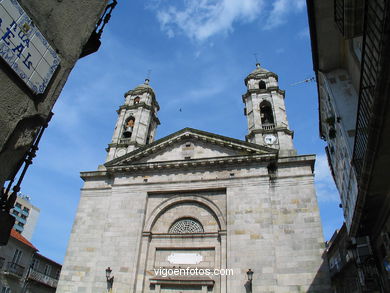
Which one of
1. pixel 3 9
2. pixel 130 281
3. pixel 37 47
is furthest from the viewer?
pixel 130 281

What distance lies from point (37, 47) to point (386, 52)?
4.69 metres

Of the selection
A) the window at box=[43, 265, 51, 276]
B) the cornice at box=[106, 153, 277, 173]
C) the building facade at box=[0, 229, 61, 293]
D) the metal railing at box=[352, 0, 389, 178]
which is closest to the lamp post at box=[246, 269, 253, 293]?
the cornice at box=[106, 153, 277, 173]

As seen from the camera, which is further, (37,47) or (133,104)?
(133,104)

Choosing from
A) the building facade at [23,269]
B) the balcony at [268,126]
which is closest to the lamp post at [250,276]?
the balcony at [268,126]

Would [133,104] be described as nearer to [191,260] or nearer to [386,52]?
[191,260]

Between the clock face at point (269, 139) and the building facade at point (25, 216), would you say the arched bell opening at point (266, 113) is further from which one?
the building facade at point (25, 216)

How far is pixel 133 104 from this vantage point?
83.4ft

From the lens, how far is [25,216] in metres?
61.0

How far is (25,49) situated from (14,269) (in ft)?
82.5

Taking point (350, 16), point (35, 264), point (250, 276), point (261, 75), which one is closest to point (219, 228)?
point (250, 276)

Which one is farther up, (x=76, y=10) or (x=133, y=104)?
(x=133, y=104)

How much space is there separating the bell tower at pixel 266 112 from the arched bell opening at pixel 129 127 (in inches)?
350

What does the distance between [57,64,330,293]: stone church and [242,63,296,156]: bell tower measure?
10cm

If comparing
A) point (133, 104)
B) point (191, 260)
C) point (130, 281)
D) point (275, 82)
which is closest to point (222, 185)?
point (191, 260)
